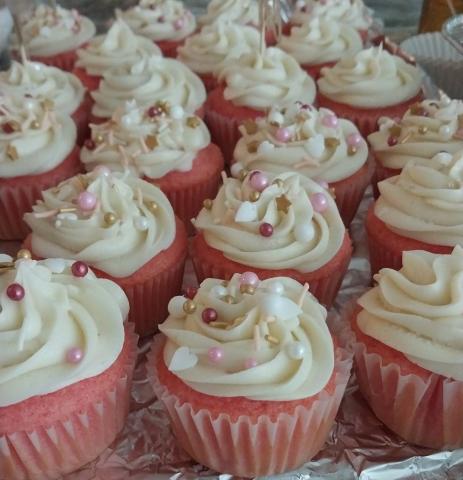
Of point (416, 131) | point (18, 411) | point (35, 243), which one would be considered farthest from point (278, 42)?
point (18, 411)

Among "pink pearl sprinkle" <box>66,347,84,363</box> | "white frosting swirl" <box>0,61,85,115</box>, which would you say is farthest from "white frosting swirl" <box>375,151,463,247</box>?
"white frosting swirl" <box>0,61,85,115</box>

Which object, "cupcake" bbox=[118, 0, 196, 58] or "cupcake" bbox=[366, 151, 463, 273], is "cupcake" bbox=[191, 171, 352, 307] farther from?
"cupcake" bbox=[118, 0, 196, 58]

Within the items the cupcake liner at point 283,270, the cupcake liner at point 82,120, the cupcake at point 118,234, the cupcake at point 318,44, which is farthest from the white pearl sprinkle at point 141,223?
the cupcake at point 318,44

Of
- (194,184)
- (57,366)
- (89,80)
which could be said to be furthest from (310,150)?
(89,80)

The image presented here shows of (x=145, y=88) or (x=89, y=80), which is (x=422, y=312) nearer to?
(x=145, y=88)

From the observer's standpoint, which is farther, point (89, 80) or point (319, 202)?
point (89, 80)

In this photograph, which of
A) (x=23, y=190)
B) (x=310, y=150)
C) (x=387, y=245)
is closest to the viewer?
(x=387, y=245)

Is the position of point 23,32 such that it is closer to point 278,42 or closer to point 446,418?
point 278,42

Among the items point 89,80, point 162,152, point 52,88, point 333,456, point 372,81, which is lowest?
point 333,456
